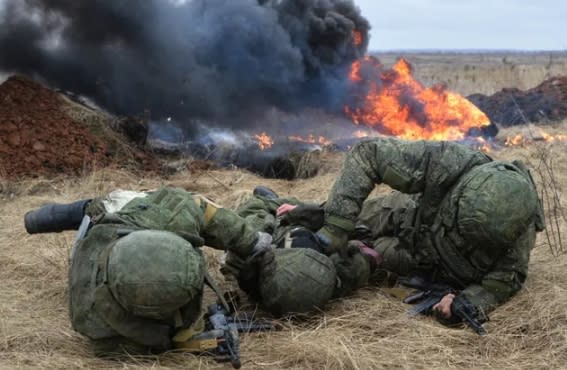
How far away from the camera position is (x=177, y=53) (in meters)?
10.7

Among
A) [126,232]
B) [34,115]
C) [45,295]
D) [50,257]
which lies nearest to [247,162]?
[34,115]

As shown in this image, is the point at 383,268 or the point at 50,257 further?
the point at 50,257

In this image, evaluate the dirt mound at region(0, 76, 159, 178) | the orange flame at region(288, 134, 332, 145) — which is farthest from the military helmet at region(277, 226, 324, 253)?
the orange flame at region(288, 134, 332, 145)

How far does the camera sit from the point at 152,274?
302cm

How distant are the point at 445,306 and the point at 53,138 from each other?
6200mm

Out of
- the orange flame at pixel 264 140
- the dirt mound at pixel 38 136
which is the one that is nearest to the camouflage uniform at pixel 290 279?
the dirt mound at pixel 38 136

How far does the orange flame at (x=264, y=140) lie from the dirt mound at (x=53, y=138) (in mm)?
1727

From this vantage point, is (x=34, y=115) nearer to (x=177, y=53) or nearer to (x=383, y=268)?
(x=177, y=53)

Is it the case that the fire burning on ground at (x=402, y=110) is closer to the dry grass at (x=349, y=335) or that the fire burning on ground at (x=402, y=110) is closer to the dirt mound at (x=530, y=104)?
the dirt mound at (x=530, y=104)

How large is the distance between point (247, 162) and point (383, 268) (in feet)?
16.0

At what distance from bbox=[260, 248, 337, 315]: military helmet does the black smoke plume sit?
6.89m

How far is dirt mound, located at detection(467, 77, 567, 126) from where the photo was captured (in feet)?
44.2

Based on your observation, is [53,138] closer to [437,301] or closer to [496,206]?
[437,301]

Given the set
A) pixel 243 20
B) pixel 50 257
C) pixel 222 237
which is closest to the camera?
pixel 222 237
